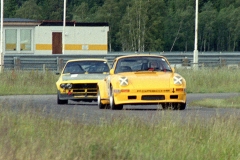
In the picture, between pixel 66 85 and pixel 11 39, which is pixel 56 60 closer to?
pixel 11 39

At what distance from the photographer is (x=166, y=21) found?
4154 inches

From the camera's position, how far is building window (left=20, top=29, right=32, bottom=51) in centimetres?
6200

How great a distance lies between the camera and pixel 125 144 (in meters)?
10.8

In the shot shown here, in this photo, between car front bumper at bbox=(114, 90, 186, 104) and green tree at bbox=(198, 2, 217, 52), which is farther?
green tree at bbox=(198, 2, 217, 52)

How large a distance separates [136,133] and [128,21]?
82.4 meters

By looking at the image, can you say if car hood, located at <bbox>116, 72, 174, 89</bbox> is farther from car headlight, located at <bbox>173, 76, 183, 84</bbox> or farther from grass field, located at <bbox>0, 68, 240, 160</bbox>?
grass field, located at <bbox>0, 68, 240, 160</bbox>

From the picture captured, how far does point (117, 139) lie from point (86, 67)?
14.1 m

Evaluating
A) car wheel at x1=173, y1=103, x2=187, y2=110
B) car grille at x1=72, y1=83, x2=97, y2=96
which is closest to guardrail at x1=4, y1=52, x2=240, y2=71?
car grille at x1=72, y1=83, x2=97, y2=96

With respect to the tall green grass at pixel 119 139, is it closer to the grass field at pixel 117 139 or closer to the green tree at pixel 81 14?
the grass field at pixel 117 139

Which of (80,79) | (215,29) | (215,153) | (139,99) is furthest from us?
(215,29)

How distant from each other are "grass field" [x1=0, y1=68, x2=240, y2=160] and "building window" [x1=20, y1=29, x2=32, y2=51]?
47.1m

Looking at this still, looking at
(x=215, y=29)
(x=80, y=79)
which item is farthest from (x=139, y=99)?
(x=215, y=29)

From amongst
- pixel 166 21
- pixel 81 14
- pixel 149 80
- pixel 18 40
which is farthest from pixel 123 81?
pixel 81 14

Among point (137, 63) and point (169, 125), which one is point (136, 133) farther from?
point (137, 63)
